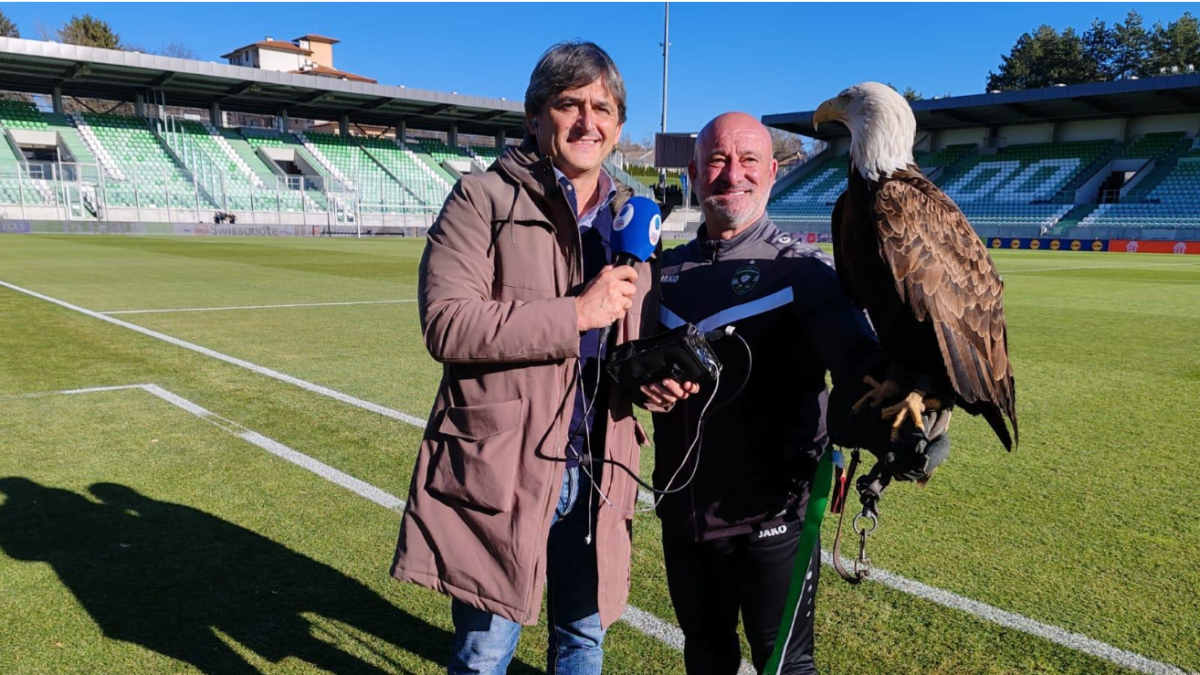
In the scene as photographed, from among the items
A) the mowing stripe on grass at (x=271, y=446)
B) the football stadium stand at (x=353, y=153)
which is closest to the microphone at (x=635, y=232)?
the mowing stripe on grass at (x=271, y=446)

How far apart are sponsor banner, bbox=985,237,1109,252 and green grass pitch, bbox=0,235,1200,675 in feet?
101

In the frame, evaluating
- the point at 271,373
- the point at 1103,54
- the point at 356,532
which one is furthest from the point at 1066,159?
the point at 356,532

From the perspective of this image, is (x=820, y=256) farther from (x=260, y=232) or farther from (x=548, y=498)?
(x=260, y=232)

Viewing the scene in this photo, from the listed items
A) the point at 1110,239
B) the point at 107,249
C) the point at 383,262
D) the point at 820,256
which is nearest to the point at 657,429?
the point at 820,256

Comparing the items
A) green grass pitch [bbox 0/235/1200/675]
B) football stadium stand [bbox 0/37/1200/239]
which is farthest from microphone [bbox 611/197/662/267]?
football stadium stand [bbox 0/37/1200/239]

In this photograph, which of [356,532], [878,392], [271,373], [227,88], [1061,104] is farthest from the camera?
[227,88]

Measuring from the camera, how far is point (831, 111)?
2.29 m

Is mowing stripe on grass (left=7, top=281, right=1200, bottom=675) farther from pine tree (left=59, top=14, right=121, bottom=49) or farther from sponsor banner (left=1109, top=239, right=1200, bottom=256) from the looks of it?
pine tree (left=59, top=14, right=121, bottom=49)

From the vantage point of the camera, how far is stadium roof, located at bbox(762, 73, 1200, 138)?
3634 cm

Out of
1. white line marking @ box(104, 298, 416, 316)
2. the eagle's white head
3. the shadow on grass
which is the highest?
the eagle's white head

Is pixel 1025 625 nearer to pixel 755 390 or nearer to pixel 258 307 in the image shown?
pixel 755 390

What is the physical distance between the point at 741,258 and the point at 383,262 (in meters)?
19.3

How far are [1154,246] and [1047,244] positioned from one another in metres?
4.07

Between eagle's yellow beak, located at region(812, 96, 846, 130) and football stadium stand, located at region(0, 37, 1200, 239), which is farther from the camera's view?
football stadium stand, located at region(0, 37, 1200, 239)
